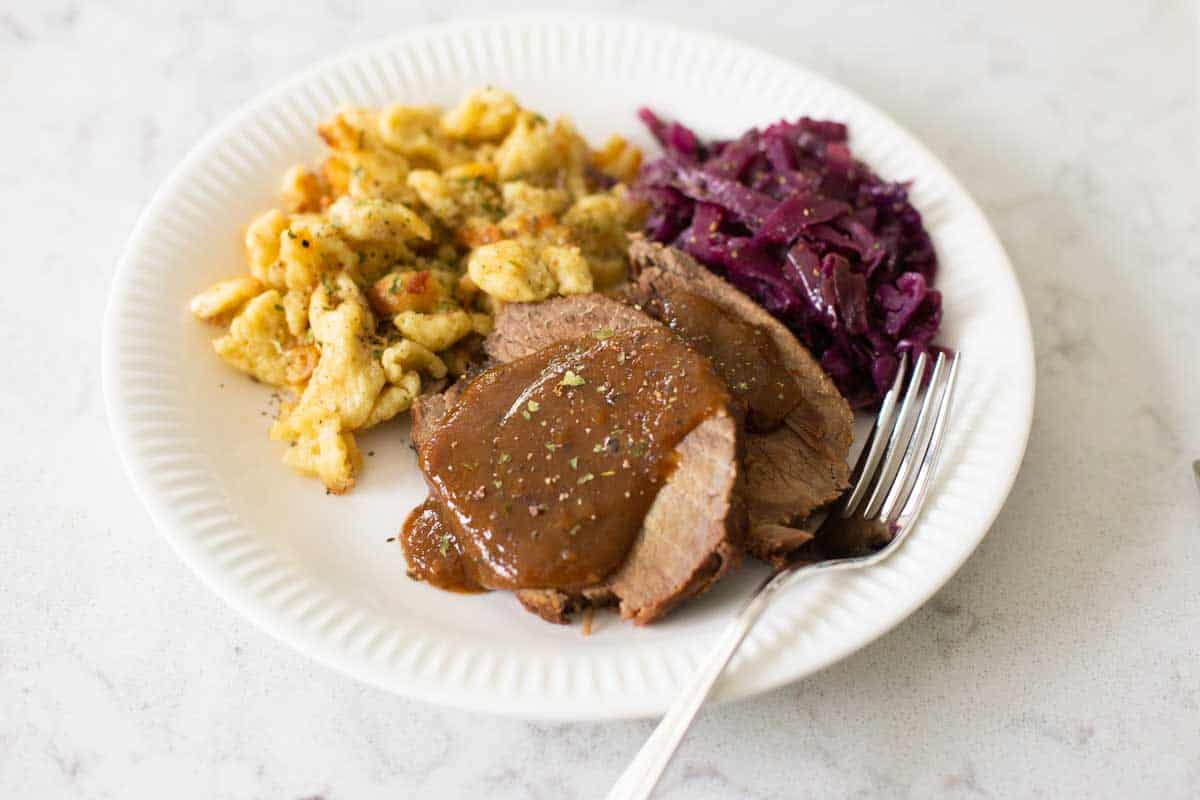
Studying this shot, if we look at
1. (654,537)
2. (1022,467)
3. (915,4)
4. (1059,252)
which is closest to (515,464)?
(654,537)

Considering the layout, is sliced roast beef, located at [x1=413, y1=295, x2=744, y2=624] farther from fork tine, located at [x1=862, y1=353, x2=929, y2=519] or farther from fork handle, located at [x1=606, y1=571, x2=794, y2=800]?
fork tine, located at [x1=862, y1=353, x2=929, y2=519]

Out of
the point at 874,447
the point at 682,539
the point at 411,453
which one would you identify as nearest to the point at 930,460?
the point at 874,447

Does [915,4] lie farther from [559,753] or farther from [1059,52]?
[559,753]

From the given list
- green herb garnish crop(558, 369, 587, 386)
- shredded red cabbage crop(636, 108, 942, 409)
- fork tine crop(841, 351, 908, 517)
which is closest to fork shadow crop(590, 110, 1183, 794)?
fork tine crop(841, 351, 908, 517)

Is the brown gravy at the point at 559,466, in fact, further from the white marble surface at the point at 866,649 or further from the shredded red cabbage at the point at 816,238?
the shredded red cabbage at the point at 816,238

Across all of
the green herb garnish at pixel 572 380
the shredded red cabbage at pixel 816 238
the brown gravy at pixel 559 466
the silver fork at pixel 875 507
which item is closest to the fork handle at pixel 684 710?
the silver fork at pixel 875 507

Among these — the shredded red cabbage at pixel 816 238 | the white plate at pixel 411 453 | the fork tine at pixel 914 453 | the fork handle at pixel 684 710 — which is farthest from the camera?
the shredded red cabbage at pixel 816 238
